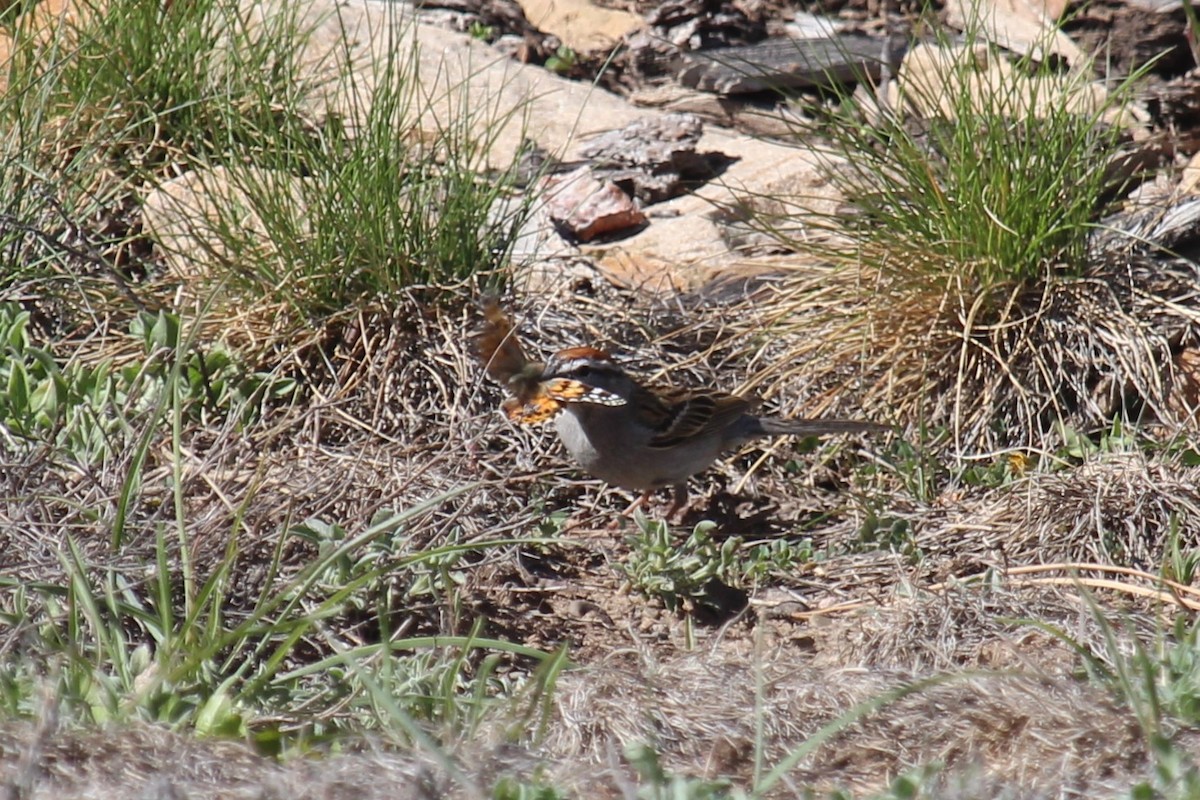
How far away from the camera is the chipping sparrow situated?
16.6 ft

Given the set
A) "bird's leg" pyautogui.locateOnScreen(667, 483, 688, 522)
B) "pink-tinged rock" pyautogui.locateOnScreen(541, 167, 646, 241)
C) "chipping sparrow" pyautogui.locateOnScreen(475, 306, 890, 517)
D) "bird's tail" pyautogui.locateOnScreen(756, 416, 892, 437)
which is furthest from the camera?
"pink-tinged rock" pyautogui.locateOnScreen(541, 167, 646, 241)

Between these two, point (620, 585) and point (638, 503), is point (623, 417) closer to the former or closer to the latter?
point (638, 503)

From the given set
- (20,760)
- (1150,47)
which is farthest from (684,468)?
(1150,47)

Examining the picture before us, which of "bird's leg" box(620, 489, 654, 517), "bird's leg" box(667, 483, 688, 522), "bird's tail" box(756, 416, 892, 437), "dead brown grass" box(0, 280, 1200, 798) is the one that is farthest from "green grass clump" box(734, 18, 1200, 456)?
"bird's leg" box(620, 489, 654, 517)

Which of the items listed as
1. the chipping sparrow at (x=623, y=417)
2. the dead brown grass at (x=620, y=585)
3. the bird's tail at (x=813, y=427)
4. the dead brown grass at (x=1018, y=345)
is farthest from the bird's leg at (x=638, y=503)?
the dead brown grass at (x=1018, y=345)

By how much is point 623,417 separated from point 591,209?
2032mm

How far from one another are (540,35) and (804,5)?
67.2 inches

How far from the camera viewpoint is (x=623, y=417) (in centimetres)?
525

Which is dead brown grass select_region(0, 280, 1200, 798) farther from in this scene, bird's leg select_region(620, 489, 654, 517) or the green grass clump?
the green grass clump

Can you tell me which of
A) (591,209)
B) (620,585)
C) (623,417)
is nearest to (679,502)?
(623,417)

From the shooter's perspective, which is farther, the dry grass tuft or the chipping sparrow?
the dry grass tuft

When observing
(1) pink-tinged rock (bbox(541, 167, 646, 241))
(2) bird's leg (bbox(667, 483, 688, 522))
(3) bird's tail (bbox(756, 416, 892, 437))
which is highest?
(1) pink-tinged rock (bbox(541, 167, 646, 241))

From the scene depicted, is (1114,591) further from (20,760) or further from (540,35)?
(540,35)

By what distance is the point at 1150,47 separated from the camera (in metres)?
7.23
